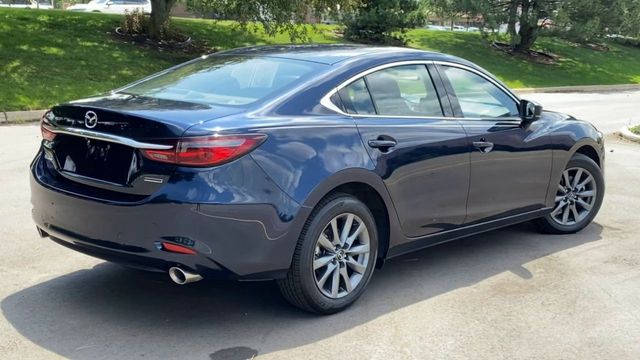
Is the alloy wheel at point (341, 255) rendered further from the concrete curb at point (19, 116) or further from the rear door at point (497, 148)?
the concrete curb at point (19, 116)

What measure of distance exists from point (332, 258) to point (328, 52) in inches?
60.5

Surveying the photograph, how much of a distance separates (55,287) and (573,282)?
368 cm

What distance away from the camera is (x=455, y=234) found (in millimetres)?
5227

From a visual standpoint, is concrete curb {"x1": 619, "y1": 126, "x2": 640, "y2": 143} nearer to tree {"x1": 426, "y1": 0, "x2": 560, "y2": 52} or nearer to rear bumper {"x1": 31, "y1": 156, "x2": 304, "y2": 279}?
rear bumper {"x1": 31, "y1": 156, "x2": 304, "y2": 279}

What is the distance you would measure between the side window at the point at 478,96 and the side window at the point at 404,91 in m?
0.25

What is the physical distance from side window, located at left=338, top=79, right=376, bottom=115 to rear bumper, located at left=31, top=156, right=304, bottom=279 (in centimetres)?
88

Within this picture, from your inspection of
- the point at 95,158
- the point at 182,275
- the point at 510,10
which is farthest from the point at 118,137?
the point at 510,10

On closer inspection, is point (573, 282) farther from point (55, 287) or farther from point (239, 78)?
point (55, 287)

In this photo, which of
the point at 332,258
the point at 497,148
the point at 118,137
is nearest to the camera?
the point at 118,137

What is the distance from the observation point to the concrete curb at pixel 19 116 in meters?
12.5

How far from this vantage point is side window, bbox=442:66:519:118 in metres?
5.33

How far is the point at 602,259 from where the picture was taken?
228 inches

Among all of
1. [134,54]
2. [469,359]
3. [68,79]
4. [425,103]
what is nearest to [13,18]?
[134,54]

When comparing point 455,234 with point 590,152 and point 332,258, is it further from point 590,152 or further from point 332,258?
point 590,152
